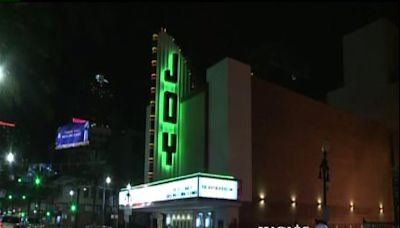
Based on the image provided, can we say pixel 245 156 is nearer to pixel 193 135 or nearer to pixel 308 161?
pixel 193 135

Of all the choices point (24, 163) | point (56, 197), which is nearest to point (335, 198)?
point (24, 163)

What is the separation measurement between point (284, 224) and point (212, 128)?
334 inches

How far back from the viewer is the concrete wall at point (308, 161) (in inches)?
1483

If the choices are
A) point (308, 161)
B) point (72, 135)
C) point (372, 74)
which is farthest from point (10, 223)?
point (372, 74)

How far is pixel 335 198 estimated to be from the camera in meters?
42.3

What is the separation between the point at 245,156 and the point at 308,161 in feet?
23.0

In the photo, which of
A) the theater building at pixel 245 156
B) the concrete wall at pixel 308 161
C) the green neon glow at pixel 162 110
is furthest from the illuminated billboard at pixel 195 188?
the green neon glow at pixel 162 110

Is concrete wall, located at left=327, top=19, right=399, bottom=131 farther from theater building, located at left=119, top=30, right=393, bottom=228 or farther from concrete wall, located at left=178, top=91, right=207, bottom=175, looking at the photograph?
concrete wall, located at left=178, top=91, right=207, bottom=175

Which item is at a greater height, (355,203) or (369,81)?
(369,81)

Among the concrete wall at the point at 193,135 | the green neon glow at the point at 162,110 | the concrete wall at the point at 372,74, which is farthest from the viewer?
the concrete wall at the point at 372,74

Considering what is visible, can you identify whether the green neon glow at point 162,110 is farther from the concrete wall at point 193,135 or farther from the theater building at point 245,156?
the concrete wall at point 193,135

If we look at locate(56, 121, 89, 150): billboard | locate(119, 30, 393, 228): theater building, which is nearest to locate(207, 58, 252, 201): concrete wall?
locate(119, 30, 393, 228): theater building

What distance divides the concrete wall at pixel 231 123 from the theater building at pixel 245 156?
0.23 feet

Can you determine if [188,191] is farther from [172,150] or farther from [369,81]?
[369,81]
